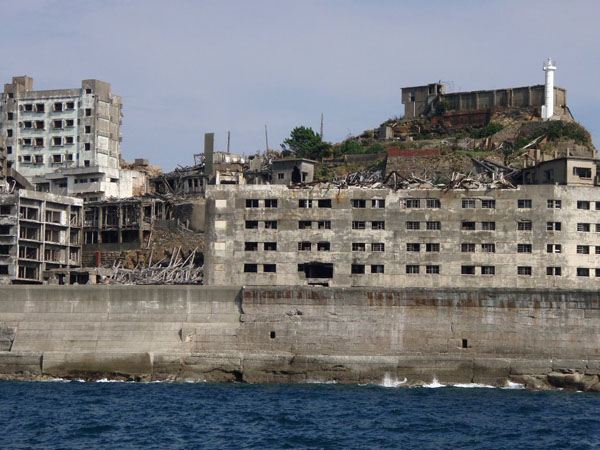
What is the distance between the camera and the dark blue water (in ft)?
174

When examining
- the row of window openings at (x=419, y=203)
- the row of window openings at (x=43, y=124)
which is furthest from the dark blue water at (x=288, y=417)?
the row of window openings at (x=43, y=124)

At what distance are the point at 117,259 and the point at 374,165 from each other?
26.5 meters

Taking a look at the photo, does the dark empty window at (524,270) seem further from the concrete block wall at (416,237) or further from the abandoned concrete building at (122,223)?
the abandoned concrete building at (122,223)

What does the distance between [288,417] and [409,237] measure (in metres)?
28.9

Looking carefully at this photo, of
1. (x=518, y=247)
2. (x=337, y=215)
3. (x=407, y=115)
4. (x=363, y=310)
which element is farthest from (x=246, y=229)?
(x=407, y=115)

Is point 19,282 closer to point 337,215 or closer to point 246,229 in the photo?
point 246,229

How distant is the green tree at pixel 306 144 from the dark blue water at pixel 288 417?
50484mm

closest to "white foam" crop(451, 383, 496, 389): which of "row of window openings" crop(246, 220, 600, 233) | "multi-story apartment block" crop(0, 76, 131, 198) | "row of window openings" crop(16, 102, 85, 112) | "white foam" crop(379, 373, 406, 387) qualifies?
"white foam" crop(379, 373, 406, 387)

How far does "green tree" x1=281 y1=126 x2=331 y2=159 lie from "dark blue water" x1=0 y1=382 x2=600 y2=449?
50.5m

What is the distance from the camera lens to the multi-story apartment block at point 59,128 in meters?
118

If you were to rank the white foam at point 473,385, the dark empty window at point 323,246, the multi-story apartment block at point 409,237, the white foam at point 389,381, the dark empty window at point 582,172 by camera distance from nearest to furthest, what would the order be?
the white foam at point 473,385, the white foam at point 389,381, the multi-story apartment block at point 409,237, the dark empty window at point 323,246, the dark empty window at point 582,172

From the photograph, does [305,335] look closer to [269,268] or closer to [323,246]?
[269,268]

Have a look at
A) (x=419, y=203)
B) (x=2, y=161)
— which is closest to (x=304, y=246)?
(x=419, y=203)

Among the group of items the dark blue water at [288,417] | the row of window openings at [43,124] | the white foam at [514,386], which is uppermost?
the row of window openings at [43,124]
